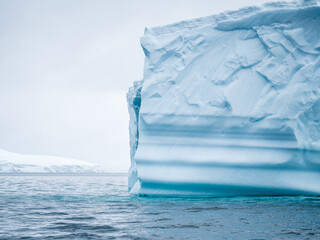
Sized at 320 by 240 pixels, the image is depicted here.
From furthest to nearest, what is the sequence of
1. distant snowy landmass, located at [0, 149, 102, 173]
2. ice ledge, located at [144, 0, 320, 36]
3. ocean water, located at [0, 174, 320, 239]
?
distant snowy landmass, located at [0, 149, 102, 173]
ice ledge, located at [144, 0, 320, 36]
ocean water, located at [0, 174, 320, 239]

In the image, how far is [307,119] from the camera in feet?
39.6

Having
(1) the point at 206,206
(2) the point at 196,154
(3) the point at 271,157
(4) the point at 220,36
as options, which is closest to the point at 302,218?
(1) the point at 206,206

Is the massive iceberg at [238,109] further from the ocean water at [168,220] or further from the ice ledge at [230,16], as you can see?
the ocean water at [168,220]

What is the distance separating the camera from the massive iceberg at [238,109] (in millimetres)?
11859

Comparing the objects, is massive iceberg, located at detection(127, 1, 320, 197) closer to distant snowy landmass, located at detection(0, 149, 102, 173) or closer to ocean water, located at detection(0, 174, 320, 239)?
ocean water, located at detection(0, 174, 320, 239)

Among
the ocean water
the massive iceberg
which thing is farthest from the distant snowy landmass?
the ocean water

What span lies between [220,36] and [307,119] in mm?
3869

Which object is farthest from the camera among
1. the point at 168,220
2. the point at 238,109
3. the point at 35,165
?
the point at 35,165

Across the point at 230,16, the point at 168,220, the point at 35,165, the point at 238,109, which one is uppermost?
the point at 230,16

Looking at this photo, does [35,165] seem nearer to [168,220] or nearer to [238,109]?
[238,109]

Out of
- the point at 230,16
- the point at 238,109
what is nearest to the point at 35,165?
the point at 230,16

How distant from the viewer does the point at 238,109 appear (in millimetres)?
12117

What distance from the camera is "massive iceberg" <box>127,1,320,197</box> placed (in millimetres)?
11859

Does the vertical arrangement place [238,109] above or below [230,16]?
below
